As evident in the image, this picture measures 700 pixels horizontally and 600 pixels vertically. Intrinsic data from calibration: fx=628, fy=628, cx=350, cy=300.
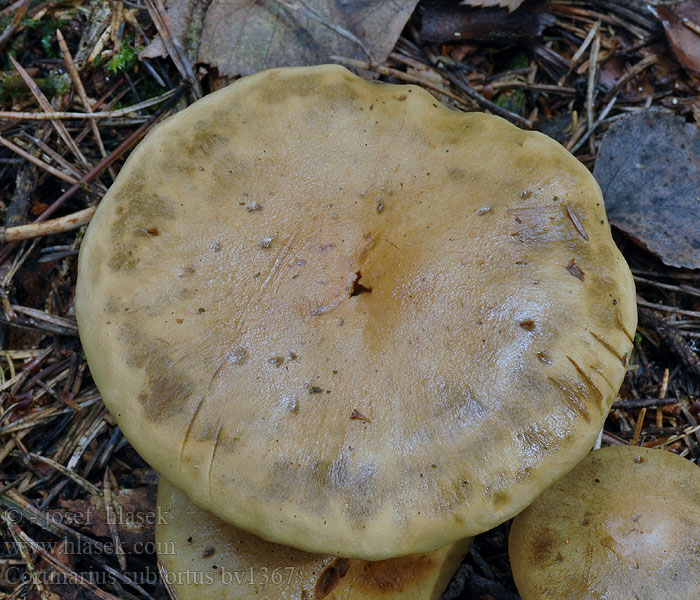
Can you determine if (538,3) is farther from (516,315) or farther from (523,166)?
(516,315)

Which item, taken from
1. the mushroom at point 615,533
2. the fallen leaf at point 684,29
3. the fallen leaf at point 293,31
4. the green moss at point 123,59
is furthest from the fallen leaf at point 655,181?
the green moss at point 123,59

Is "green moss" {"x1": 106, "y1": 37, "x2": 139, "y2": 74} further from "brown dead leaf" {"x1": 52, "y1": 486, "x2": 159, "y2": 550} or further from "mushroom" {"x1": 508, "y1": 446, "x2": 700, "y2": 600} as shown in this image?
"mushroom" {"x1": 508, "y1": 446, "x2": 700, "y2": 600}

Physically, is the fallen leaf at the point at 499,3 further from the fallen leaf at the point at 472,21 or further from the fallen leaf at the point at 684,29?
the fallen leaf at the point at 684,29

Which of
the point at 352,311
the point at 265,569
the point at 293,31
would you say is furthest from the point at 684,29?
the point at 265,569

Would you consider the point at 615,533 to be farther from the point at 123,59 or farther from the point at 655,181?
the point at 123,59

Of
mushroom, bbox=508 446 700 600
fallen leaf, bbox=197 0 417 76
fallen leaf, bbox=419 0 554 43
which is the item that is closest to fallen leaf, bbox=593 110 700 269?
fallen leaf, bbox=419 0 554 43

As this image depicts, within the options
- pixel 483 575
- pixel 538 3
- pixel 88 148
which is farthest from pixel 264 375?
pixel 538 3
